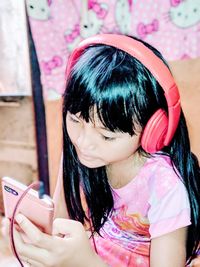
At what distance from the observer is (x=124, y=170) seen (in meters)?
0.78

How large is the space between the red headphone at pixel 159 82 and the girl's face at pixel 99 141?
33 mm

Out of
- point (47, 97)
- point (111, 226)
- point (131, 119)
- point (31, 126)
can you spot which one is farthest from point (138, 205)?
point (31, 126)

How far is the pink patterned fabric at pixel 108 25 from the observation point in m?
1.21

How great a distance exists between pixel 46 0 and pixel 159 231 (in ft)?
3.49

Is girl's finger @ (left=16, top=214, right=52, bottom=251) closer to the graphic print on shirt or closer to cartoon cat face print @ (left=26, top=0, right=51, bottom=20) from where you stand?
the graphic print on shirt

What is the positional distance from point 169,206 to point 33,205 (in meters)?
0.25

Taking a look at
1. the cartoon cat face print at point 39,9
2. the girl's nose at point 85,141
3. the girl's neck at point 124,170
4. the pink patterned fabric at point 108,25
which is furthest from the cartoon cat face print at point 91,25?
the girl's nose at point 85,141

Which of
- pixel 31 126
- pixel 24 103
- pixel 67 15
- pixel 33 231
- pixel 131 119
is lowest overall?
pixel 31 126

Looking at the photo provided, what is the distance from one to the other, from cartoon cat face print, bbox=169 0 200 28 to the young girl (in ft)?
2.15

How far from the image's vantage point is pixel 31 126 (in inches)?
69.0

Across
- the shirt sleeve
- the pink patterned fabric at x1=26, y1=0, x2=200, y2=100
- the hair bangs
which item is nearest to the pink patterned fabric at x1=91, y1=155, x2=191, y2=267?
the shirt sleeve

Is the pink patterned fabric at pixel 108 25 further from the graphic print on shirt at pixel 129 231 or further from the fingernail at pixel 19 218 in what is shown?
the fingernail at pixel 19 218

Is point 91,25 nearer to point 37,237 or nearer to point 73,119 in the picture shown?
point 73,119

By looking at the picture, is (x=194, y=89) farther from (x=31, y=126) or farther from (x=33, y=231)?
(x=33, y=231)
